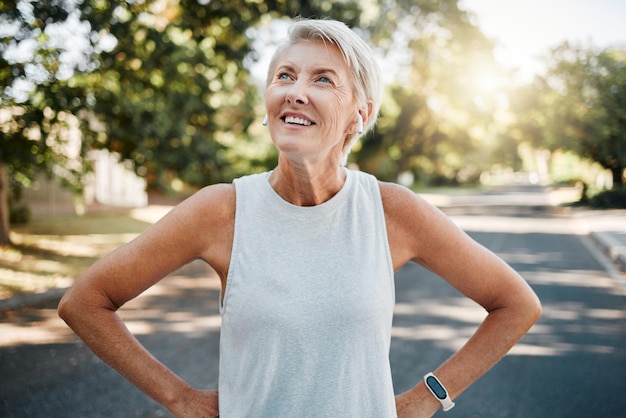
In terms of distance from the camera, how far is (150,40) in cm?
1207

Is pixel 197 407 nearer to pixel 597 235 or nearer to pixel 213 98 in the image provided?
pixel 597 235

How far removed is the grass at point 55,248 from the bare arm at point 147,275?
7.77 metres

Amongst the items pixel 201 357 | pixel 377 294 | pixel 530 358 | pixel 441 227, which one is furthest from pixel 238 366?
pixel 530 358

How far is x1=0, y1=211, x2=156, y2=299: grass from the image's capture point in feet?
30.8

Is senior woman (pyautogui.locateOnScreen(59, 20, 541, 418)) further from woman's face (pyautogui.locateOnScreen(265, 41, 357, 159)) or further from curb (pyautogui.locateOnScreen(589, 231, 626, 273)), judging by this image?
curb (pyautogui.locateOnScreen(589, 231, 626, 273))

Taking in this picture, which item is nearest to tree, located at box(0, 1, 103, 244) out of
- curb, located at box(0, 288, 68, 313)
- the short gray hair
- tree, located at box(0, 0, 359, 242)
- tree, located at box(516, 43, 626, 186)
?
tree, located at box(0, 0, 359, 242)

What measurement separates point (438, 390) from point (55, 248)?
13012mm

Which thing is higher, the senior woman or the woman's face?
the woman's face

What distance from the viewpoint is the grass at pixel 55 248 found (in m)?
9.40

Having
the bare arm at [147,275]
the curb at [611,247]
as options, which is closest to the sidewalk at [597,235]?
the curb at [611,247]

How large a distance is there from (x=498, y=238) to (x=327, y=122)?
1479 cm

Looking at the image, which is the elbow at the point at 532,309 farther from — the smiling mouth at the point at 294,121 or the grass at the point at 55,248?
the grass at the point at 55,248

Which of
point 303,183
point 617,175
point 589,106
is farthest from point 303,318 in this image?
point 617,175

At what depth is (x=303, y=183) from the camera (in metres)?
1.54
